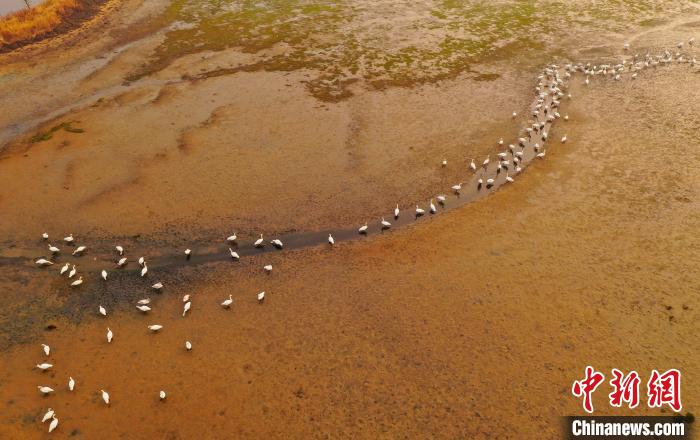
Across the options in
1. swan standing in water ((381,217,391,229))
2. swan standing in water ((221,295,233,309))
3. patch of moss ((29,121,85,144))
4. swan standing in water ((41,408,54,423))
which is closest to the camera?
swan standing in water ((41,408,54,423))

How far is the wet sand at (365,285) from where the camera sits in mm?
11242

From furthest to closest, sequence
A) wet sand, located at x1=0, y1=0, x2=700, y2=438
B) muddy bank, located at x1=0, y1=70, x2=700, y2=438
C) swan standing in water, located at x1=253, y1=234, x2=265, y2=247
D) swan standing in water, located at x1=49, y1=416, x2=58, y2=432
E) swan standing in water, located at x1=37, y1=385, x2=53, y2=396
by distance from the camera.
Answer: swan standing in water, located at x1=253, y1=234, x2=265, y2=247 < swan standing in water, located at x1=37, y1=385, x2=53, y2=396 < wet sand, located at x1=0, y1=0, x2=700, y2=438 < muddy bank, located at x1=0, y1=70, x2=700, y2=438 < swan standing in water, located at x1=49, y1=416, x2=58, y2=432

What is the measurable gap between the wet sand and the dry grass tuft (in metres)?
13.9

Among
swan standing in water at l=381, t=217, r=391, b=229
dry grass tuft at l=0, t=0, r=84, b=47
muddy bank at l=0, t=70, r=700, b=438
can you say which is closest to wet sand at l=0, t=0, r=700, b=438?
muddy bank at l=0, t=70, r=700, b=438

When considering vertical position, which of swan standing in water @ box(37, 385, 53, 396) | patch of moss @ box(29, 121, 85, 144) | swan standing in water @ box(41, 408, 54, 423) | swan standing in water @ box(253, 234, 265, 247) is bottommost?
swan standing in water @ box(41, 408, 54, 423)

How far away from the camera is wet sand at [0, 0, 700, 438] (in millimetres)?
11242

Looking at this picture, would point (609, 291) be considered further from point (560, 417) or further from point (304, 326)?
point (304, 326)

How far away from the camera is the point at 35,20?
104ft

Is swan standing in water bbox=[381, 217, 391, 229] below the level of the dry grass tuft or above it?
below

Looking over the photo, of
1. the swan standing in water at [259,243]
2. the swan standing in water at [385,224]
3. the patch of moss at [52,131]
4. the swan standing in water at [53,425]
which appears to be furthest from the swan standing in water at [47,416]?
the patch of moss at [52,131]

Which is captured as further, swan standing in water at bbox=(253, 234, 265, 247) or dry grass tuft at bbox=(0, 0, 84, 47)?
dry grass tuft at bbox=(0, 0, 84, 47)

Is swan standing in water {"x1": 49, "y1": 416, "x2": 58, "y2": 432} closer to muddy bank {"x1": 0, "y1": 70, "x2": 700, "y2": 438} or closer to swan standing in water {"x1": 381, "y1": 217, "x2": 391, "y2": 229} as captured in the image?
muddy bank {"x1": 0, "y1": 70, "x2": 700, "y2": 438}

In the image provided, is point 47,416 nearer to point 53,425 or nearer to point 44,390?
point 53,425

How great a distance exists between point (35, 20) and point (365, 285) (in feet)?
104
